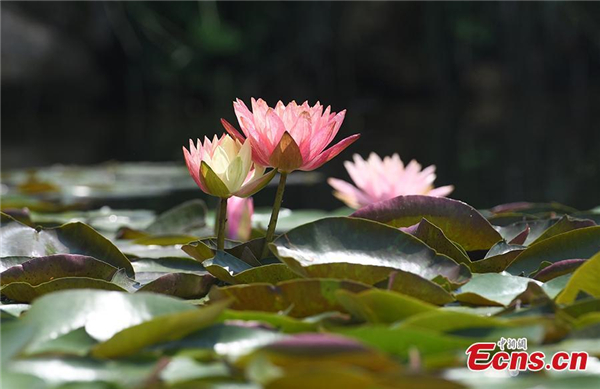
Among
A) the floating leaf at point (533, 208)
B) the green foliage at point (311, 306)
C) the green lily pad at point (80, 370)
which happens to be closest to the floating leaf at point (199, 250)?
the green foliage at point (311, 306)

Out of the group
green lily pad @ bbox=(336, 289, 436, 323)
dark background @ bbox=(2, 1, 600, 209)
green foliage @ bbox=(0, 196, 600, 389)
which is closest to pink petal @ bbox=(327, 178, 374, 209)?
green foliage @ bbox=(0, 196, 600, 389)

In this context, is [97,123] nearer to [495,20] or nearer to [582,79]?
[495,20]

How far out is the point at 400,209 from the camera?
40.6 inches

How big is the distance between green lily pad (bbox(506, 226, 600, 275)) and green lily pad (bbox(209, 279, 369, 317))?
284 millimetres

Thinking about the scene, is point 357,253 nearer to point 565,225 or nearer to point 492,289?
point 492,289

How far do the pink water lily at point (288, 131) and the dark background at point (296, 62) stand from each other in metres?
6.53

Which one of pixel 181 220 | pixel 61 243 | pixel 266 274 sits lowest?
pixel 266 274

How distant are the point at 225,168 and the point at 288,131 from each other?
0.08 metres

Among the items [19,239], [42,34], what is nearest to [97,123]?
[42,34]

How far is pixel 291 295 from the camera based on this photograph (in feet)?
2.49

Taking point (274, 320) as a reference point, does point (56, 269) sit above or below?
above

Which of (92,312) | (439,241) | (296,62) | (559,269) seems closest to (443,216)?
(439,241)

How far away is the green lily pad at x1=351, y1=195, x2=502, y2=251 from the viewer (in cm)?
101

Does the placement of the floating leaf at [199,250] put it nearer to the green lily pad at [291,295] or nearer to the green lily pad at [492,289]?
the green lily pad at [291,295]
